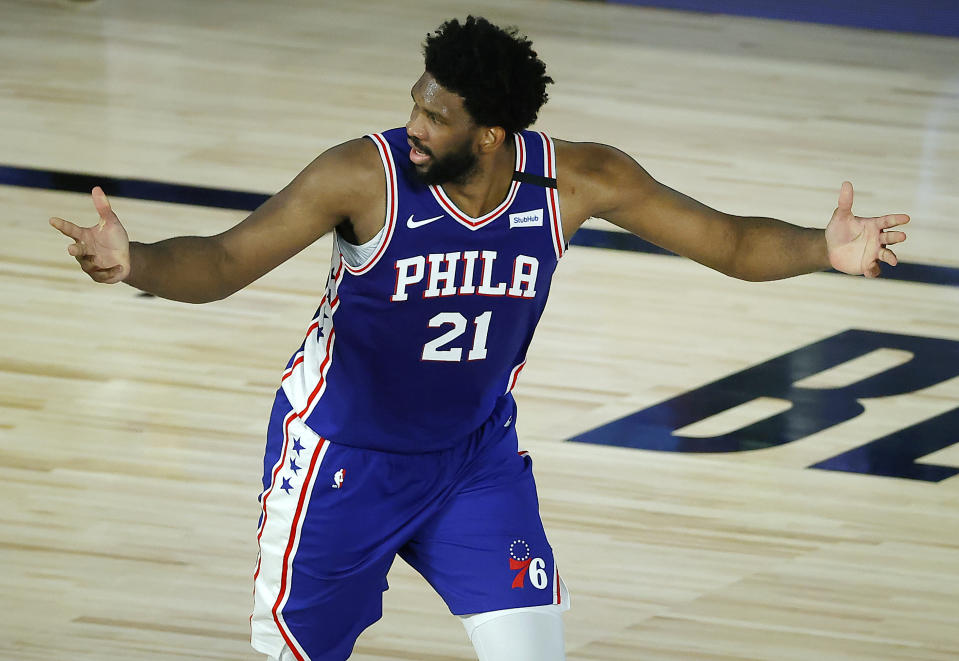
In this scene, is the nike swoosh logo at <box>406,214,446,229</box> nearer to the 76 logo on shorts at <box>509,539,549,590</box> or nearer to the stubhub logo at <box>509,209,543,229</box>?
the stubhub logo at <box>509,209,543,229</box>

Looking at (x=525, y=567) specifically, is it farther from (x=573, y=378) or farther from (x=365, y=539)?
(x=573, y=378)

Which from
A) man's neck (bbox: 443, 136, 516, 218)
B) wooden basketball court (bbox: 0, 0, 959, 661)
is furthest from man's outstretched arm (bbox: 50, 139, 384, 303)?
wooden basketball court (bbox: 0, 0, 959, 661)

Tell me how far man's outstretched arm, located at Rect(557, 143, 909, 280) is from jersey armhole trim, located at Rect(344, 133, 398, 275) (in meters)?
0.32

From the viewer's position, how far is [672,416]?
4098 millimetres

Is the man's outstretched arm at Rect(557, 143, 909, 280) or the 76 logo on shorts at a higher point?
the man's outstretched arm at Rect(557, 143, 909, 280)

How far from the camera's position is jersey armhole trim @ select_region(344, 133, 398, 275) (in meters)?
2.17

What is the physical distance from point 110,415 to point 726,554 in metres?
1.81

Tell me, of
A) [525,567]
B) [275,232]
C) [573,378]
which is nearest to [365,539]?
[525,567]

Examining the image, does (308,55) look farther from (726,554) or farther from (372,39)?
(726,554)

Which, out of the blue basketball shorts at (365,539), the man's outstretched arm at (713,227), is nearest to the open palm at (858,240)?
the man's outstretched arm at (713,227)

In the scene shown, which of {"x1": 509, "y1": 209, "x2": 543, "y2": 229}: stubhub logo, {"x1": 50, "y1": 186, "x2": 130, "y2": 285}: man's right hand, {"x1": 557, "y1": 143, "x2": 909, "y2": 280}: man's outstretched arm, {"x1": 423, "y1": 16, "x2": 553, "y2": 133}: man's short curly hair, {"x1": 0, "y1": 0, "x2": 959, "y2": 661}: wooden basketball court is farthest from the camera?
{"x1": 0, "y1": 0, "x2": 959, "y2": 661}: wooden basketball court

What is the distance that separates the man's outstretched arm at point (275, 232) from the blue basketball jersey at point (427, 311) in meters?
0.04

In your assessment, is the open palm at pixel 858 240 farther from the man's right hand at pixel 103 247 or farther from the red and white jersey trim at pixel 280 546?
the man's right hand at pixel 103 247

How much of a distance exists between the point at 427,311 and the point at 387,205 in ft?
0.64
